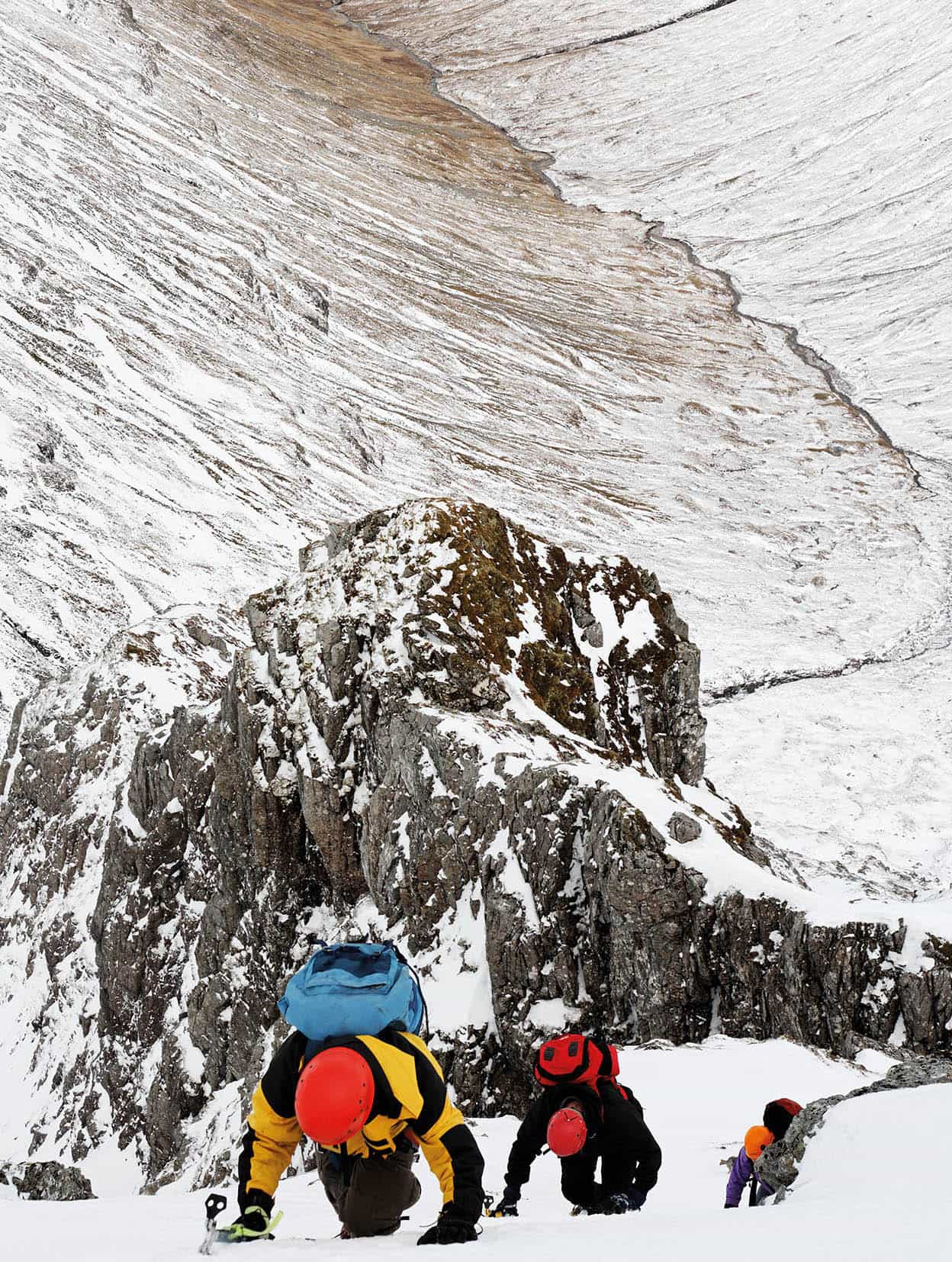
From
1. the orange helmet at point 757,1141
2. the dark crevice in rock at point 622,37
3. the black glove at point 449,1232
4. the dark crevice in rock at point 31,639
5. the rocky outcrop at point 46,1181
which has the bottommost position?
the rocky outcrop at point 46,1181

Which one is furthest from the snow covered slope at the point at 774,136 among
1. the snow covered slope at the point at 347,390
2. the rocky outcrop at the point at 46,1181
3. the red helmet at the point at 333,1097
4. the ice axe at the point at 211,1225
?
the ice axe at the point at 211,1225

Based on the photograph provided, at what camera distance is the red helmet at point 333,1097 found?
5.41 m

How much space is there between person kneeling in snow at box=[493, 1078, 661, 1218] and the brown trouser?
4.31 feet

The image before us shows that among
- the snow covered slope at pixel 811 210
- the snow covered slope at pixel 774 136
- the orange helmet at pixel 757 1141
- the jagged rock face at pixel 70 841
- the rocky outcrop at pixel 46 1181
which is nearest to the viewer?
the orange helmet at pixel 757 1141

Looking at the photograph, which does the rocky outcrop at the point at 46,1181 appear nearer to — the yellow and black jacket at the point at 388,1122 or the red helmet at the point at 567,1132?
the red helmet at the point at 567,1132

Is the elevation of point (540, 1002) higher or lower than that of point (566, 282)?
lower

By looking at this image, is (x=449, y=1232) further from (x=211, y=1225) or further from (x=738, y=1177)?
(x=738, y=1177)

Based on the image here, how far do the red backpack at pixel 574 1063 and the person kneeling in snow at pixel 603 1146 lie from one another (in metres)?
0.04

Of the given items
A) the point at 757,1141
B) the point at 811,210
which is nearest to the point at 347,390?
the point at 811,210

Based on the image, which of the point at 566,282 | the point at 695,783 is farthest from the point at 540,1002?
the point at 566,282

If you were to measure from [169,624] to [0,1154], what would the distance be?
38.8ft

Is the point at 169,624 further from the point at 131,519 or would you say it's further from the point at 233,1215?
the point at 131,519

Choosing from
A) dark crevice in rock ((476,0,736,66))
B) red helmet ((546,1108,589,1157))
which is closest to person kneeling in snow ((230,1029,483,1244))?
red helmet ((546,1108,589,1157))

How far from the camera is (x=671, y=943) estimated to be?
1456cm
